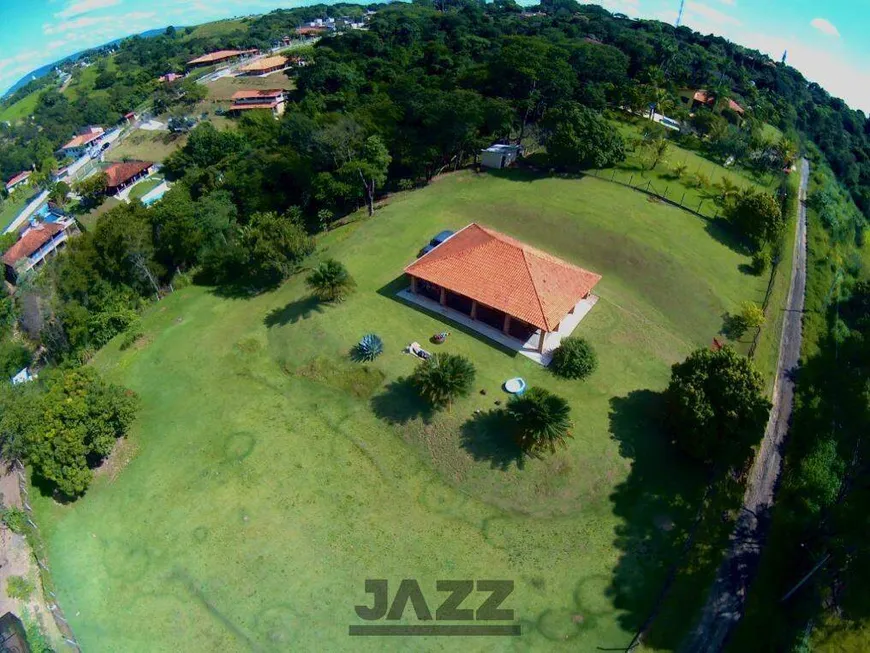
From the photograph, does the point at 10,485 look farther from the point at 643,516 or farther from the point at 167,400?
the point at 643,516

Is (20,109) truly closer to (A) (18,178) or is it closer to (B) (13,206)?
(A) (18,178)

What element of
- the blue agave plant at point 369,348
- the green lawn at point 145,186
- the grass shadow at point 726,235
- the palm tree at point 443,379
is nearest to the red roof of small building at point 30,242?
the green lawn at point 145,186

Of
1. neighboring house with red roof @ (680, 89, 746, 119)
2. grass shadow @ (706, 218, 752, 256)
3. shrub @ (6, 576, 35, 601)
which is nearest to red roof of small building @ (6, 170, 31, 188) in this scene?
shrub @ (6, 576, 35, 601)

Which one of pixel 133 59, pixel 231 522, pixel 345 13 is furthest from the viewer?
pixel 345 13

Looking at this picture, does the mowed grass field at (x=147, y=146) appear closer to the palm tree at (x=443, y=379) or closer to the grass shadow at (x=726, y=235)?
the palm tree at (x=443, y=379)

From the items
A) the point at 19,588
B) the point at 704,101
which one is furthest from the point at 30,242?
the point at 704,101

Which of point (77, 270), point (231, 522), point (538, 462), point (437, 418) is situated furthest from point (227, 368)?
point (538, 462)

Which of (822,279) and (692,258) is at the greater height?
(692,258)
